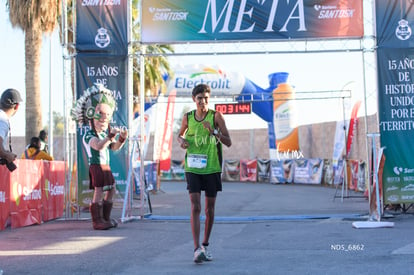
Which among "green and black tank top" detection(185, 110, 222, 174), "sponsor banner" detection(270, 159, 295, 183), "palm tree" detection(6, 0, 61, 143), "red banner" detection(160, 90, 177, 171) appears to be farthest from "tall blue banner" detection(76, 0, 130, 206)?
"sponsor banner" detection(270, 159, 295, 183)

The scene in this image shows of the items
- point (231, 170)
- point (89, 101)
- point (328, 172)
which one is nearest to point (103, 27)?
point (89, 101)

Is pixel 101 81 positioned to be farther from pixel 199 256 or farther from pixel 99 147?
pixel 199 256

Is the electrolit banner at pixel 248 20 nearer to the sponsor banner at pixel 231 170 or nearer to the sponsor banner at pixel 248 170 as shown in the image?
the sponsor banner at pixel 248 170

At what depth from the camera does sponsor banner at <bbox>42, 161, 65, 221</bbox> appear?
1130 cm

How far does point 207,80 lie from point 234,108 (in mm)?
6166

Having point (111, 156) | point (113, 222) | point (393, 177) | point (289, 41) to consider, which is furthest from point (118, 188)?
point (393, 177)

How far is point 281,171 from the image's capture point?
3036 centimetres

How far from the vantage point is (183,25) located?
11.4 metres

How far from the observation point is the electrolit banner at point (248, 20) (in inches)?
443

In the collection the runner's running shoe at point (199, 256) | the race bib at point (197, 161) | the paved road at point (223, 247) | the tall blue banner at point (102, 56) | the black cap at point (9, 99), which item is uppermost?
the tall blue banner at point (102, 56)

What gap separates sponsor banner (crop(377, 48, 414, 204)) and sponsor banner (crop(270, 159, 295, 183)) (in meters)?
19.0

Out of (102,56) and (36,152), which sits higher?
(102,56)

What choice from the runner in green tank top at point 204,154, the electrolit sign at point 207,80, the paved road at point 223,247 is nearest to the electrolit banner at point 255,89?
the electrolit sign at point 207,80

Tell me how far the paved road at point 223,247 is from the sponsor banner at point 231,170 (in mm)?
23150
